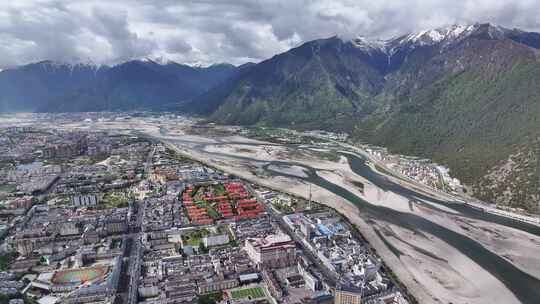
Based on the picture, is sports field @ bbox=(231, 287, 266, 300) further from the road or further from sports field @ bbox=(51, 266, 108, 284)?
sports field @ bbox=(51, 266, 108, 284)

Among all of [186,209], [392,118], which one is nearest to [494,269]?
[186,209]

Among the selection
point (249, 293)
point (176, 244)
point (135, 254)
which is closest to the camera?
point (249, 293)

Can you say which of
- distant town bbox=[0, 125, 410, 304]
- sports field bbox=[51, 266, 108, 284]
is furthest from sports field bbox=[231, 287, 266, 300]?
sports field bbox=[51, 266, 108, 284]

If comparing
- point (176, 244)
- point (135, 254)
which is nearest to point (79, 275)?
point (135, 254)

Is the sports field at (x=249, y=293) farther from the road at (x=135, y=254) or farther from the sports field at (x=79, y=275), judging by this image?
the sports field at (x=79, y=275)

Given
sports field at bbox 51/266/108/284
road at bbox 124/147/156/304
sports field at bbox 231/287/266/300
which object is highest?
road at bbox 124/147/156/304

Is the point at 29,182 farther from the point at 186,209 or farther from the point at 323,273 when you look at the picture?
the point at 323,273

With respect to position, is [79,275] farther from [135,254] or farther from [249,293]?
[249,293]
